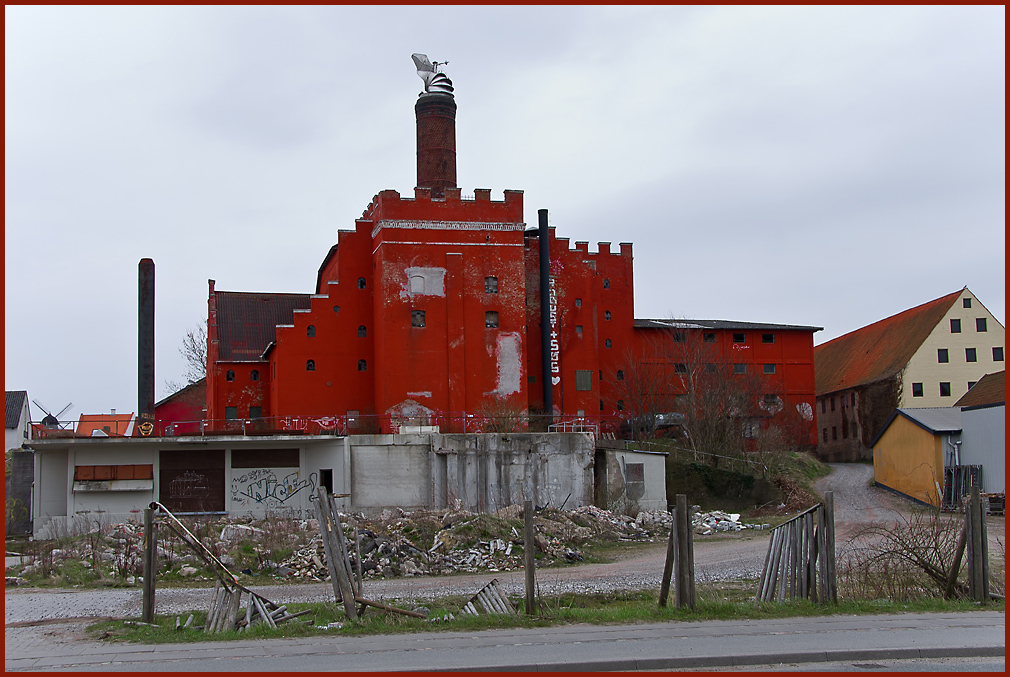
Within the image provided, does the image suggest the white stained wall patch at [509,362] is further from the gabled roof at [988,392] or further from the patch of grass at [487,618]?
the patch of grass at [487,618]

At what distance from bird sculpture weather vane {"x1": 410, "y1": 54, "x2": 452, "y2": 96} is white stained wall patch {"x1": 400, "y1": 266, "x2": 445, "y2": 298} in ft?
39.6

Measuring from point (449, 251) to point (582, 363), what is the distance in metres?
10.6

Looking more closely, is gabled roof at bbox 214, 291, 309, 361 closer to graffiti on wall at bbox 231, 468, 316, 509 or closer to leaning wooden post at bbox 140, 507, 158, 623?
graffiti on wall at bbox 231, 468, 316, 509

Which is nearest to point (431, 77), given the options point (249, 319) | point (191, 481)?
point (249, 319)

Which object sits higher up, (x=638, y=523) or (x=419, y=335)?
(x=419, y=335)

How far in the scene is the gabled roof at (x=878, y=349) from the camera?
5981 centimetres

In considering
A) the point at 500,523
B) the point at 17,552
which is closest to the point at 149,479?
the point at 17,552

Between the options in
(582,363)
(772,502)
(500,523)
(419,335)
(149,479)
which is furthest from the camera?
(582,363)

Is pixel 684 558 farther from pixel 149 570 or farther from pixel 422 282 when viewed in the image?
pixel 422 282

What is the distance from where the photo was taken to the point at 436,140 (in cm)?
5253

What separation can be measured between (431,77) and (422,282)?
14249 mm

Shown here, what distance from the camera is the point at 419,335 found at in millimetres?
46906

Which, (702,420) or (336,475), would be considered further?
(702,420)

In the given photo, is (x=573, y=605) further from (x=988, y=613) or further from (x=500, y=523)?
(x=500, y=523)
